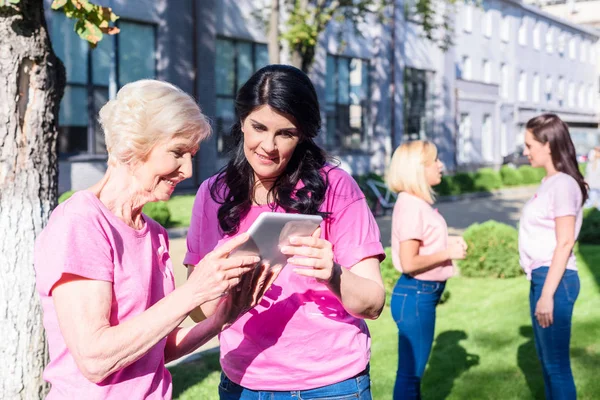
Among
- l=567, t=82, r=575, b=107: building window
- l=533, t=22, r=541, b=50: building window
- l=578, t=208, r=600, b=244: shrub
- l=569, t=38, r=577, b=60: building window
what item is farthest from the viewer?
l=569, t=38, r=577, b=60: building window

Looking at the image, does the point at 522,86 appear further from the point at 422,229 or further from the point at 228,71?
the point at 422,229

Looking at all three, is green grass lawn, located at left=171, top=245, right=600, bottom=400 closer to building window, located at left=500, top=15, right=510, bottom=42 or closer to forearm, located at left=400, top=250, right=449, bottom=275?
forearm, located at left=400, top=250, right=449, bottom=275

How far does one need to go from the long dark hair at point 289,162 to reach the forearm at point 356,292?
0.28m

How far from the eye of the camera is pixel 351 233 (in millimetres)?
2465

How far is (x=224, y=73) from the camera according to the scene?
79.9 ft

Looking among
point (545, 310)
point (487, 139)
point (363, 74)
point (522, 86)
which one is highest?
point (522, 86)

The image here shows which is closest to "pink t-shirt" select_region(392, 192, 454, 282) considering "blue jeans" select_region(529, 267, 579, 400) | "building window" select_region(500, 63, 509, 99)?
"blue jeans" select_region(529, 267, 579, 400)

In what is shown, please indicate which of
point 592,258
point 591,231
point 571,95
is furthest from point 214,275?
point 571,95

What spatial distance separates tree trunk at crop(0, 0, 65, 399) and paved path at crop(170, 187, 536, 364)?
6303 mm

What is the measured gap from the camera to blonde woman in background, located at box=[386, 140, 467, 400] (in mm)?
4266

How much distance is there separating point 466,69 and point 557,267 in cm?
4009

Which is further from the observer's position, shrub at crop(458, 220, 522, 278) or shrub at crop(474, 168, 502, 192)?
shrub at crop(474, 168, 502, 192)

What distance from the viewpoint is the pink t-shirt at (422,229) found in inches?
169

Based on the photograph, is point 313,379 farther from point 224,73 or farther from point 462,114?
point 462,114
